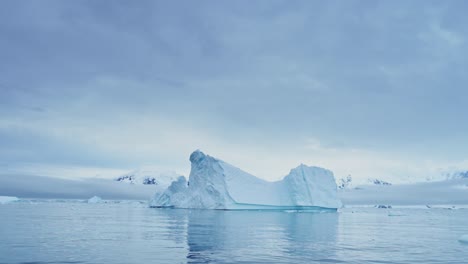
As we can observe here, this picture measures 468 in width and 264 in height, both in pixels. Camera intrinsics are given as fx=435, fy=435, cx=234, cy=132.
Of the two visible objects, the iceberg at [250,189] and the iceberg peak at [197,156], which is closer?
the iceberg at [250,189]

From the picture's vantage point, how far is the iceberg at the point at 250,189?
4612 centimetres

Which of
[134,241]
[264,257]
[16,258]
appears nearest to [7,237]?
[134,241]

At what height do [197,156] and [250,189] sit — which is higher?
[197,156]

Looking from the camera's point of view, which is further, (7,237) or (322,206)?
(322,206)

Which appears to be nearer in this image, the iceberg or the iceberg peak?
the iceberg

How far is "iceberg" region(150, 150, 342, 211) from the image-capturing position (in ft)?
151

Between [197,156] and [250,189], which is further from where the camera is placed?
[197,156]

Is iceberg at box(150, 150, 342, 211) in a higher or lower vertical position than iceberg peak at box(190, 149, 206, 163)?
lower

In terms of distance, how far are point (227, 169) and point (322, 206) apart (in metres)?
12.6

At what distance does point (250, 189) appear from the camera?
47.4 meters

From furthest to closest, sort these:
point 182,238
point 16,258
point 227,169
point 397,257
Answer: point 227,169 → point 182,238 → point 397,257 → point 16,258

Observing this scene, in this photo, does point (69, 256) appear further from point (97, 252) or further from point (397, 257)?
point (397, 257)

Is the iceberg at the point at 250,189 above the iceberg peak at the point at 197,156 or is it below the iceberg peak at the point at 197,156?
below

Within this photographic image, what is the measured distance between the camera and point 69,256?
37.8ft
